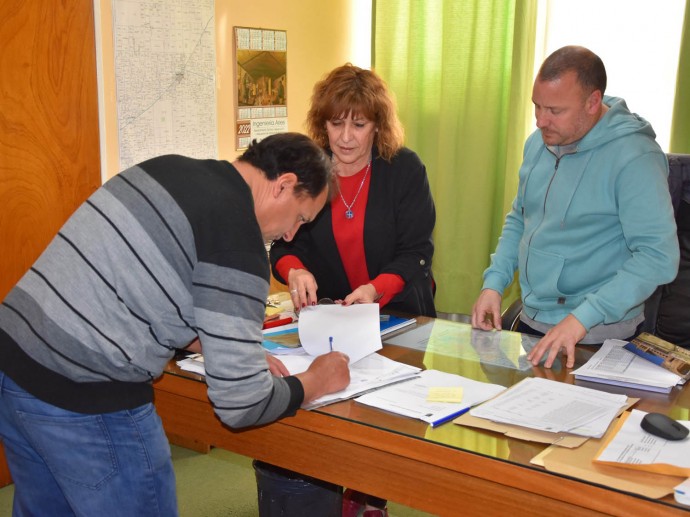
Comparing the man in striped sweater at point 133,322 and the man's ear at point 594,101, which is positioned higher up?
the man's ear at point 594,101

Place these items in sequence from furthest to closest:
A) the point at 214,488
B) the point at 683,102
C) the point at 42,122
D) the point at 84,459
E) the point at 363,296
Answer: the point at 683,102
the point at 214,488
the point at 42,122
the point at 363,296
the point at 84,459

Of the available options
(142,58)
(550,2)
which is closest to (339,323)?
(142,58)

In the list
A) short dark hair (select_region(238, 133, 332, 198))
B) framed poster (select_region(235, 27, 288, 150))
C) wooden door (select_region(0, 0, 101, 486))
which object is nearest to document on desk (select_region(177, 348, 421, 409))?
short dark hair (select_region(238, 133, 332, 198))

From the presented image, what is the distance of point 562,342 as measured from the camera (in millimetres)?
1848

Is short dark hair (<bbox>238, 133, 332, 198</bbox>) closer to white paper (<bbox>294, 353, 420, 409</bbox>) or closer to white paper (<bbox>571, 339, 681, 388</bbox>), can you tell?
white paper (<bbox>294, 353, 420, 409</bbox>)

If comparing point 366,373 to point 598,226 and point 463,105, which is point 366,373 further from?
point 463,105

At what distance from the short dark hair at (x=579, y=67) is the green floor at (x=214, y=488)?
5.21 ft

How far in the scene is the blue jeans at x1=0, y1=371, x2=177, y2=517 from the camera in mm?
1353

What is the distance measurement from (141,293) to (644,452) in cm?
92

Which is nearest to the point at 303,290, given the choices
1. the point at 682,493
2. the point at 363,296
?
the point at 363,296

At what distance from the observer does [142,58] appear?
299 cm

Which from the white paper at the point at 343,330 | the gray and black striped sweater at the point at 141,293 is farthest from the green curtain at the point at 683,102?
the gray and black striped sweater at the point at 141,293

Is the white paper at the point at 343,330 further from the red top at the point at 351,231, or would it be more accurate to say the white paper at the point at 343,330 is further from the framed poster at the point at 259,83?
the framed poster at the point at 259,83

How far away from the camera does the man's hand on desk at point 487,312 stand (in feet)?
7.08
